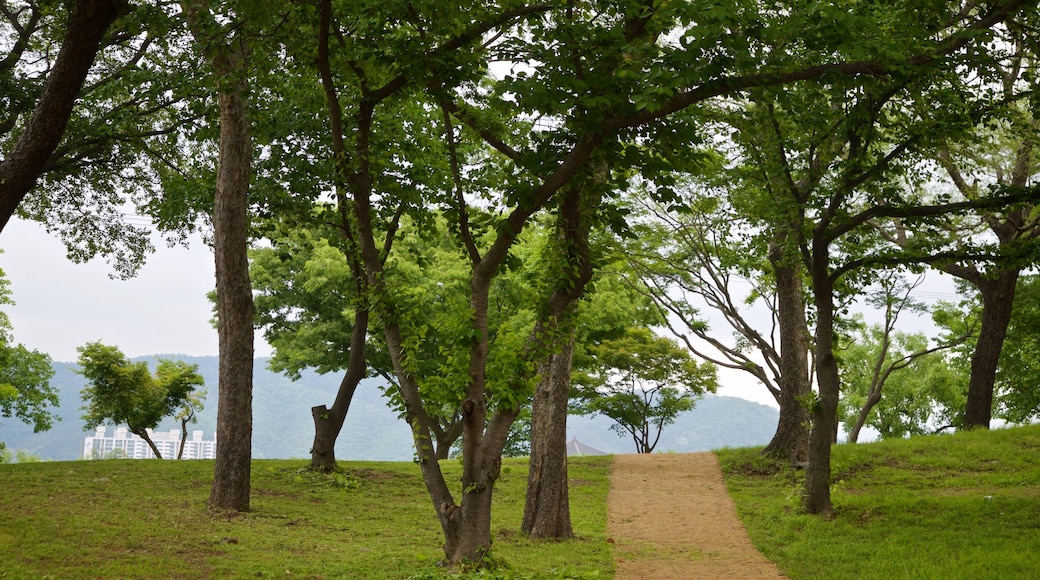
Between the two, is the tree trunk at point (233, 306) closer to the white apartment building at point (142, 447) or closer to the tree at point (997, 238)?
the white apartment building at point (142, 447)

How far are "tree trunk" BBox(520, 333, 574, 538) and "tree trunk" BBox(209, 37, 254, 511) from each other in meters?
3.94

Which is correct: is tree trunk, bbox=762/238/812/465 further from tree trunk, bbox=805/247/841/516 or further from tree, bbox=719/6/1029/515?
tree trunk, bbox=805/247/841/516

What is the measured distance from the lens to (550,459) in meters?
11.6

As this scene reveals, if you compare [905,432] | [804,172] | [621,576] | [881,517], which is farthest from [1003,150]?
[905,432]

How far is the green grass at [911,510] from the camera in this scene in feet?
30.9

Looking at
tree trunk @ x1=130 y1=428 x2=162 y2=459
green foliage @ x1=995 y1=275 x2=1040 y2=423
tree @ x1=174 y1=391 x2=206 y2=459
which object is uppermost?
green foliage @ x1=995 y1=275 x2=1040 y2=423

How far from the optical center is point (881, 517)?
12172mm

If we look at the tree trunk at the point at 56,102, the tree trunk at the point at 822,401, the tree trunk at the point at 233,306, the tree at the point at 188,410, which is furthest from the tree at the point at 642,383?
the tree trunk at the point at 56,102

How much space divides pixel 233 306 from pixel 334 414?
497 centimetres

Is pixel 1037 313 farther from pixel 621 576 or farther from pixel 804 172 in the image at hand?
pixel 621 576

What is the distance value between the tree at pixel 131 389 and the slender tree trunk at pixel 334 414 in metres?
7.60

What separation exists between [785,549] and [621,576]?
281 cm

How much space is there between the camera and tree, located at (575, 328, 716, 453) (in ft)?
88.1

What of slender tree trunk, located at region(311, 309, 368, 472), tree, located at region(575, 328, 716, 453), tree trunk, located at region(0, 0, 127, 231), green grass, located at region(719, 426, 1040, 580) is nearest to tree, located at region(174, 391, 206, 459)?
slender tree trunk, located at region(311, 309, 368, 472)
